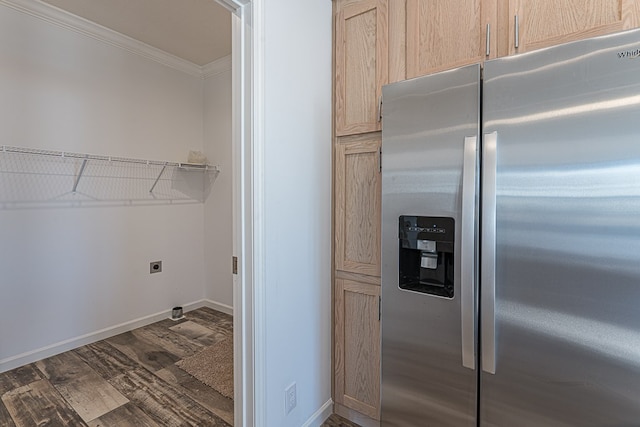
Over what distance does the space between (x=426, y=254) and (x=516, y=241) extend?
0.32 m

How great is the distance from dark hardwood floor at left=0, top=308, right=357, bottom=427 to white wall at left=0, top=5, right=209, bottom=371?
28 cm

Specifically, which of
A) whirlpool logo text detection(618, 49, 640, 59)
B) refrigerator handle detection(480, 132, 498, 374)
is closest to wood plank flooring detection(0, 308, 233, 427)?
refrigerator handle detection(480, 132, 498, 374)

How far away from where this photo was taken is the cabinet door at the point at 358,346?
156 cm

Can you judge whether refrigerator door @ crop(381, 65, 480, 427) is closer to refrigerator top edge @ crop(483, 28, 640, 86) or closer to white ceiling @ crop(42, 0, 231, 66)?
refrigerator top edge @ crop(483, 28, 640, 86)

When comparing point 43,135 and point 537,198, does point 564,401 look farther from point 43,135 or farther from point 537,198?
point 43,135

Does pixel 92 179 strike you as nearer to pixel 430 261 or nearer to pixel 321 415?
pixel 321 415

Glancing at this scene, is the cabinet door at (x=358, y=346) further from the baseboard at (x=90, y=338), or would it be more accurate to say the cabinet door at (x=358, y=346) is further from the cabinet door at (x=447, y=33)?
the baseboard at (x=90, y=338)

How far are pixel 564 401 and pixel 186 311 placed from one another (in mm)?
3330

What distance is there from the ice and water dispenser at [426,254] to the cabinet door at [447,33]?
0.73m

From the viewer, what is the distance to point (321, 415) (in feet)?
5.48

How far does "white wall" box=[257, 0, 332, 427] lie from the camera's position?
4.41ft

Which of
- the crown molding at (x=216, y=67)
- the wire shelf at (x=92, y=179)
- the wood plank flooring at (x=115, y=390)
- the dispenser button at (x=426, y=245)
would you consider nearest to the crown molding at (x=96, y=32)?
the crown molding at (x=216, y=67)

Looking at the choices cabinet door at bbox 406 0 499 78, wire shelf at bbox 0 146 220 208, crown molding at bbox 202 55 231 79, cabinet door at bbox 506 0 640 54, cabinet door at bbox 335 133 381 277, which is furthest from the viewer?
crown molding at bbox 202 55 231 79

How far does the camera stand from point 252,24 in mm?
1243
